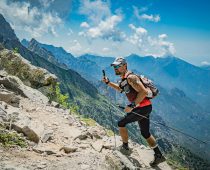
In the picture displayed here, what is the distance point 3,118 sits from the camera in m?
13.8

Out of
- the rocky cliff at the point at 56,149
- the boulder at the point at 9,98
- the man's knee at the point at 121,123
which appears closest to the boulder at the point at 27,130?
the rocky cliff at the point at 56,149

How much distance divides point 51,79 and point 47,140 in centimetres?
3214

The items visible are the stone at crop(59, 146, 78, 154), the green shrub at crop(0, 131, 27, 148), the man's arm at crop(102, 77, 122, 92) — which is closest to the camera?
the green shrub at crop(0, 131, 27, 148)

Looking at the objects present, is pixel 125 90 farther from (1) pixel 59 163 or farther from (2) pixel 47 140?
(2) pixel 47 140

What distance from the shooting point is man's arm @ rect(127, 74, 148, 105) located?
1152 centimetres

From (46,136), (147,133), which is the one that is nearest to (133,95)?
(147,133)

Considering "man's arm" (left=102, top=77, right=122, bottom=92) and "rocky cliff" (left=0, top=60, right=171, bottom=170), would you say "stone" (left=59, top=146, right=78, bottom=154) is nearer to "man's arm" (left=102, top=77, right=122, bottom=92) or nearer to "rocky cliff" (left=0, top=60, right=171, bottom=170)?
"rocky cliff" (left=0, top=60, right=171, bottom=170)

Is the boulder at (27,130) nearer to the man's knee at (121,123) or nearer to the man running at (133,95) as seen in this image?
the man's knee at (121,123)

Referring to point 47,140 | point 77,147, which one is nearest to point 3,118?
point 47,140

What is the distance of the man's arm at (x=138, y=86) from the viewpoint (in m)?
11.5

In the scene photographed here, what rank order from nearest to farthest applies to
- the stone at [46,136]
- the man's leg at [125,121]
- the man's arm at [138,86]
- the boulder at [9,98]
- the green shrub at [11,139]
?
the man's arm at [138,86]
the green shrub at [11,139]
the man's leg at [125,121]
the stone at [46,136]
the boulder at [9,98]

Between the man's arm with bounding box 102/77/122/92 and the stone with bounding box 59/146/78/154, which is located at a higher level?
the man's arm with bounding box 102/77/122/92

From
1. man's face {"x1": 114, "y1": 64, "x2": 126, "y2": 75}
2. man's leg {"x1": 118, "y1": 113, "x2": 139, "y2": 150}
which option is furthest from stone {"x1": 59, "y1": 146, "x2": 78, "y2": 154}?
man's face {"x1": 114, "y1": 64, "x2": 126, "y2": 75}

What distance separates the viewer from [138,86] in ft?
37.8
